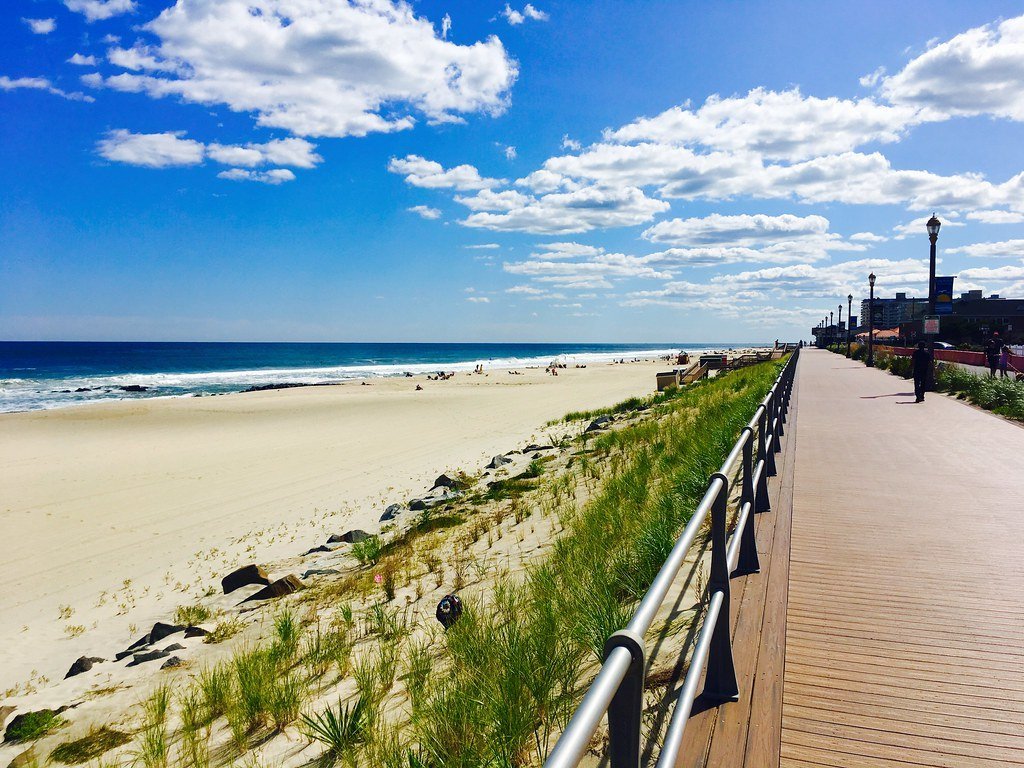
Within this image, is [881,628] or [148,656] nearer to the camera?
[881,628]

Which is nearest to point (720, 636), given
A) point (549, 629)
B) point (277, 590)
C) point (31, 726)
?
point (549, 629)

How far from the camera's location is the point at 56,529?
12.5 metres

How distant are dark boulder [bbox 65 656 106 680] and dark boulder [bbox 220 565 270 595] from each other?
1851mm

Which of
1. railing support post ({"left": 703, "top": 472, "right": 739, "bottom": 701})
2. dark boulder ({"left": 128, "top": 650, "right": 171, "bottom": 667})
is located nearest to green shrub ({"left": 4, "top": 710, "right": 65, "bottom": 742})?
dark boulder ({"left": 128, "top": 650, "right": 171, "bottom": 667})

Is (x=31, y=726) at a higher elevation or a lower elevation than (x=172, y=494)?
higher

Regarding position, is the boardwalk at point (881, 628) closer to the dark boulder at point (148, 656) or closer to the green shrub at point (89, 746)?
the green shrub at point (89, 746)

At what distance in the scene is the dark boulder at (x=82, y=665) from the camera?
21.6 feet

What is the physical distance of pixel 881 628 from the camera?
421 cm

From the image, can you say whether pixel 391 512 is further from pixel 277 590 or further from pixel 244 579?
pixel 277 590

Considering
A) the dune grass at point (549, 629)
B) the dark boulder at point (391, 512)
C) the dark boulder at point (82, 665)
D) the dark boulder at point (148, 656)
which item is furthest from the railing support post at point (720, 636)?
the dark boulder at point (391, 512)

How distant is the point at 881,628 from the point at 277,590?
6530 mm

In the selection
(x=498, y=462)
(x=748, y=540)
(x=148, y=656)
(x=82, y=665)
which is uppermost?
(x=748, y=540)

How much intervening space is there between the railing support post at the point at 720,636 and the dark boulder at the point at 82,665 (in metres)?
6.41

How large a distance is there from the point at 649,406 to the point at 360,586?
16937mm
